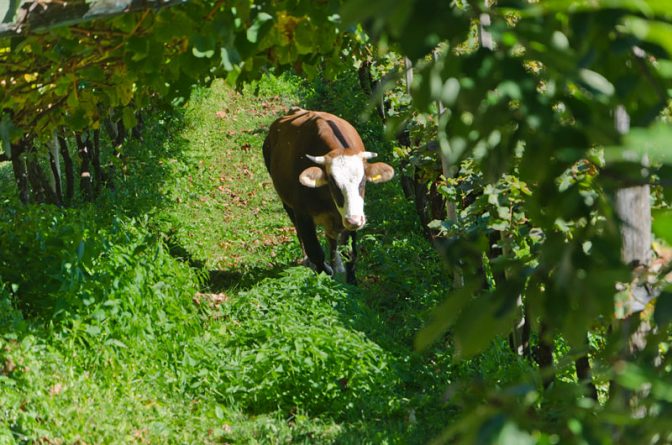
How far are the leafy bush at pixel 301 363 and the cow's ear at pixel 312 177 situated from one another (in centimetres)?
214

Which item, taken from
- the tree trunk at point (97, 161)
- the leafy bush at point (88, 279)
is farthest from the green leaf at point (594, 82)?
the tree trunk at point (97, 161)

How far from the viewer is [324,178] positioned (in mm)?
10703

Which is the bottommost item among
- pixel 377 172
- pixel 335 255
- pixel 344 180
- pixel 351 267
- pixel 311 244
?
pixel 335 255

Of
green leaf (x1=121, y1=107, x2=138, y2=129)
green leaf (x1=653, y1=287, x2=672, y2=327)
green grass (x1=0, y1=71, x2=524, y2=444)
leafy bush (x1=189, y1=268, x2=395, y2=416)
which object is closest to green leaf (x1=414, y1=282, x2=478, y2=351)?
green leaf (x1=653, y1=287, x2=672, y2=327)

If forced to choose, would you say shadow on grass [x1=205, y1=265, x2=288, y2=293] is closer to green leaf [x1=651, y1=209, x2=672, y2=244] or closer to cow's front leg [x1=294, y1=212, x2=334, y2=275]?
cow's front leg [x1=294, y1=212, x2=334, y2=275]

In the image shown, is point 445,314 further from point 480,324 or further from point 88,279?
point 88,279

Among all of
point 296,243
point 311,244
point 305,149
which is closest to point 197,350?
point 311,244

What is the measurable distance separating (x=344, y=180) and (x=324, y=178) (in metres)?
0.30

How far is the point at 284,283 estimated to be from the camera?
9.39 meters

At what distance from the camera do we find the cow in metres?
10.5

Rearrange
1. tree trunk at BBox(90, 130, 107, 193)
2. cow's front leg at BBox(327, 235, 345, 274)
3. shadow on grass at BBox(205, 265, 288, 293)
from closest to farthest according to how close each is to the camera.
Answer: shadow on grass at BBox(205, 265, 288, 293)
cow's front leg at BBox(327, 235, 345, 274)
tree trunk at BBox(90, 130, 107, 193)

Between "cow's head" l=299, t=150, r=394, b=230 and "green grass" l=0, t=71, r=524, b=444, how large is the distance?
766 mm

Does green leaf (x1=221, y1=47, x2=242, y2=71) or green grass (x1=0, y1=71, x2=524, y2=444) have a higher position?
green leaf (x1=221, y1=47, x2=242, y2=71)

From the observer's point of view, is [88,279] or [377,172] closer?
[88,279]
